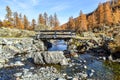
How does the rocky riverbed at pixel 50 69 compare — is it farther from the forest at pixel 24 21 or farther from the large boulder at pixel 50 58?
the forest at pixel 24 21

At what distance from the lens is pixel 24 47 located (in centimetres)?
4800

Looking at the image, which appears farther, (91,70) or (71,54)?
(71,54)

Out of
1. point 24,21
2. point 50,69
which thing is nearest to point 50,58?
point 50,69

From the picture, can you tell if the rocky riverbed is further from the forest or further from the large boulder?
the forest

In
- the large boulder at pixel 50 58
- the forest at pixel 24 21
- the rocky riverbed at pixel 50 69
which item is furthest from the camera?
the forest at pixel 24 21

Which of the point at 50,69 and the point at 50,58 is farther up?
the point at 50,58

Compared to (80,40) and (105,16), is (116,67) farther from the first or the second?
(105,16)

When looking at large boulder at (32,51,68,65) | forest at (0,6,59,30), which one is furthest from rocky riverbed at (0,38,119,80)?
forest at (0,6,59,30)

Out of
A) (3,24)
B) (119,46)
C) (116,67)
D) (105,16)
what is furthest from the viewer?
(105,16)

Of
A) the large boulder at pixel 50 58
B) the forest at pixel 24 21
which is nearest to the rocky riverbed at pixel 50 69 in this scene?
the large boulder at pixel 50 58

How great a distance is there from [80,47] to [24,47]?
13212 mm

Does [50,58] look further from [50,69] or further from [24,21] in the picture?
[24,21]

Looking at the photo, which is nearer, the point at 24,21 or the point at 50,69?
the point at 50,69

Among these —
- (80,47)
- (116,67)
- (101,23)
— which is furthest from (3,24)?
(116,67)
